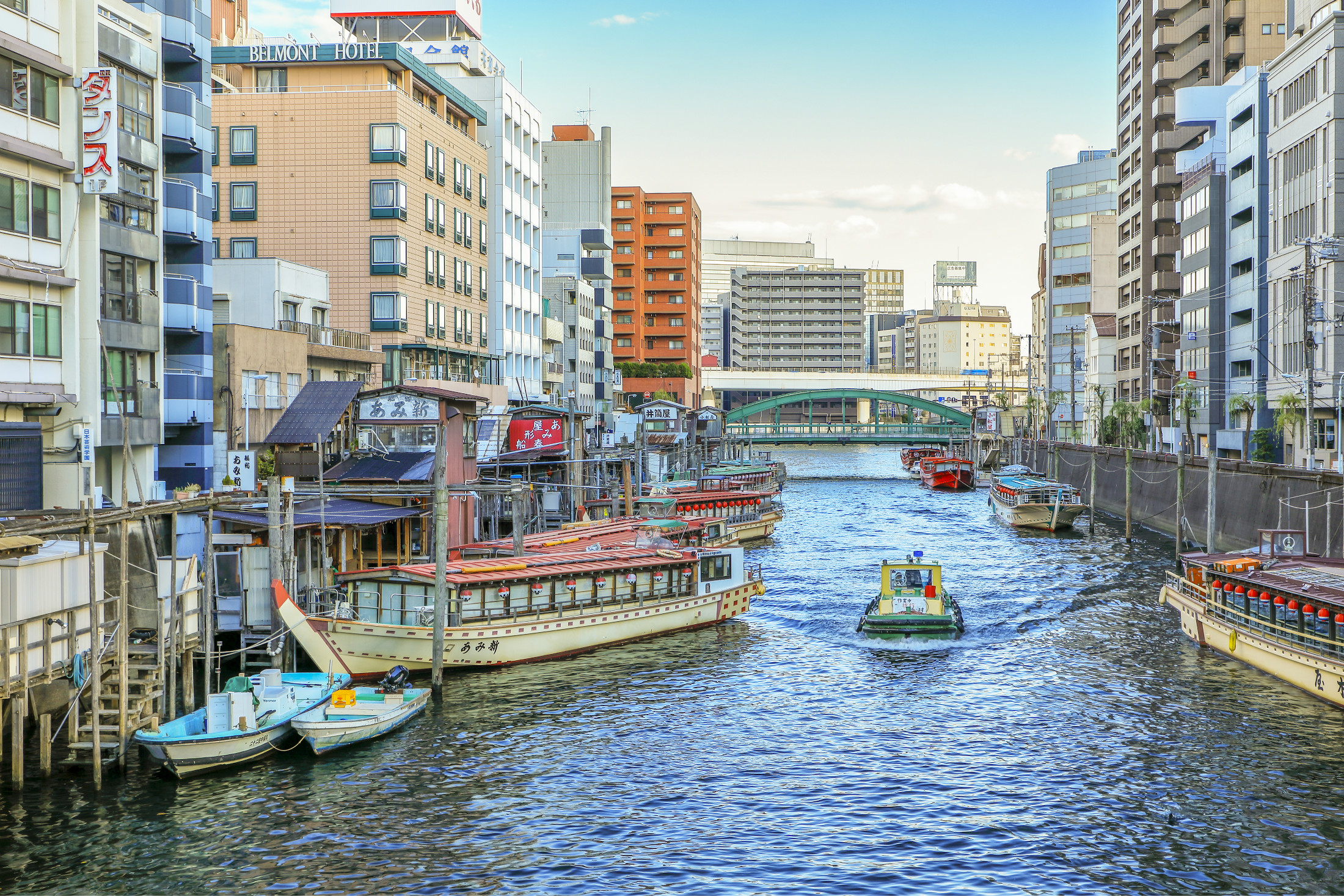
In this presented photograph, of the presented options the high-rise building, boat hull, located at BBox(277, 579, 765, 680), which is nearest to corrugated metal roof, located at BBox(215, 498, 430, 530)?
the high-rise building

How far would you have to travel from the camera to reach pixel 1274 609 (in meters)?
38.7

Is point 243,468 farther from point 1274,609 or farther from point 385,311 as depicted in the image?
point 1274,609

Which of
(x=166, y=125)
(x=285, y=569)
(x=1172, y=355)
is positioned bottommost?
(x=285, y=569)

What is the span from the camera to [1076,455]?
117312 millimetres

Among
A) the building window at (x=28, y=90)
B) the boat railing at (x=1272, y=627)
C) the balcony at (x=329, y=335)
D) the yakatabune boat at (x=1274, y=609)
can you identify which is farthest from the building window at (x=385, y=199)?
the boat railing at (x=1272, y=627)

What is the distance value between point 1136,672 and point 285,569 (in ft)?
95.1

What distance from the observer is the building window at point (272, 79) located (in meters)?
77.6

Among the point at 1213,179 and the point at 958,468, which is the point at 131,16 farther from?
the point at 958,468

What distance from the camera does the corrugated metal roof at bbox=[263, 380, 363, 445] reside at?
49.4 metres

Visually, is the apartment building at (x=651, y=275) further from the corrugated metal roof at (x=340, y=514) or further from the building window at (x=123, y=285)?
the corrugated metal roof at (x=340, y=514)

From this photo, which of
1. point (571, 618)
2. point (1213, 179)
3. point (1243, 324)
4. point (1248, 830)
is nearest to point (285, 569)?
point (571, 618)

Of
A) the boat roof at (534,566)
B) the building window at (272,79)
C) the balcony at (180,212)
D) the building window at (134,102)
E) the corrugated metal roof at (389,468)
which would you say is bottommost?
the boat roof at (534,566)

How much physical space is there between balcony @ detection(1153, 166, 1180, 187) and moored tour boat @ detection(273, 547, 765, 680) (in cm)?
8784

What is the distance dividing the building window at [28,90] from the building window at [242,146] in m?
35.8
